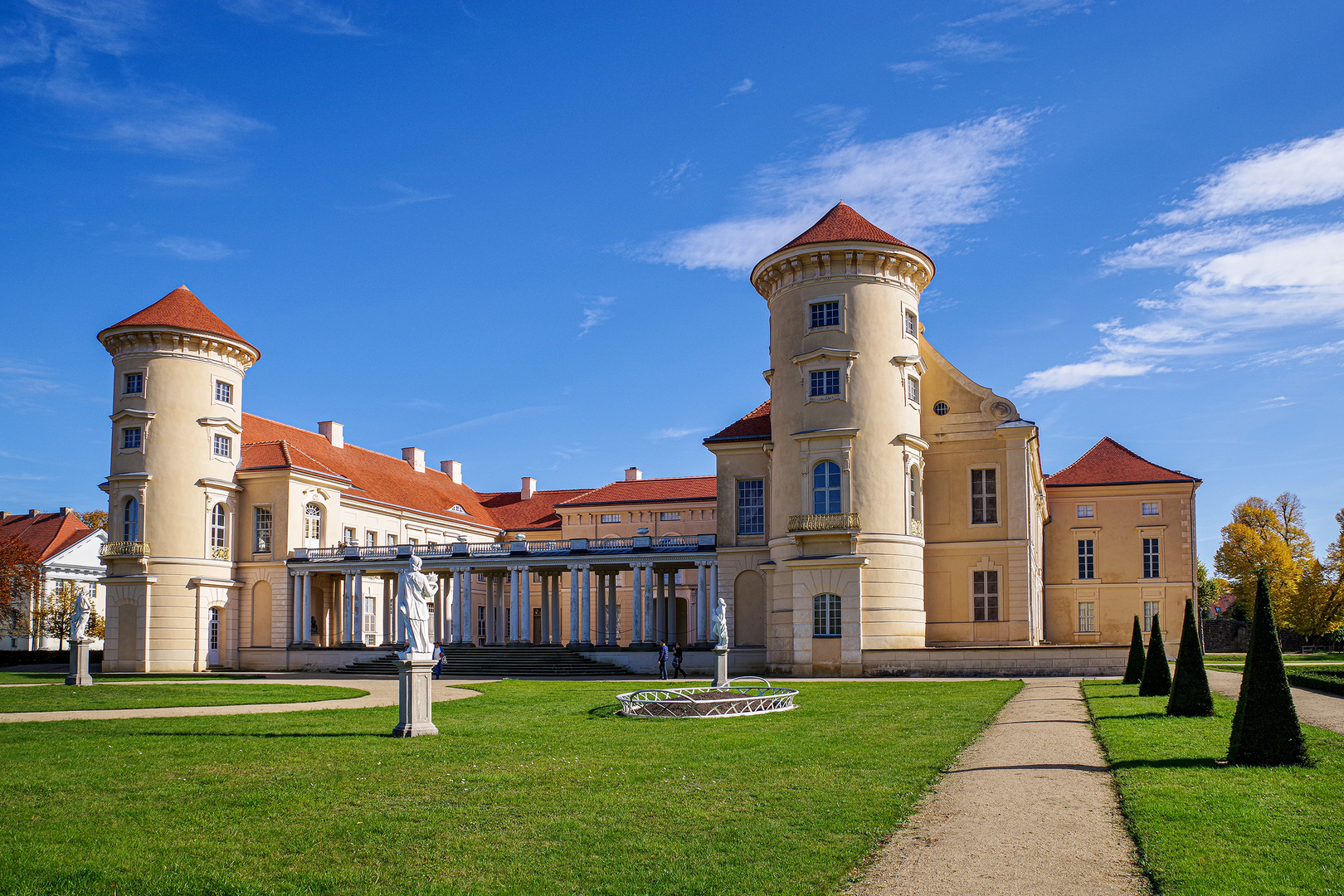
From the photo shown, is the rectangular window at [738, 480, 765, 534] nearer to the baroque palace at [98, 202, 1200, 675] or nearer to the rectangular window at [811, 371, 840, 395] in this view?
the baroque palace at [98, 202, 1200, 675]

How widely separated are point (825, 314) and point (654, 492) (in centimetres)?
2606

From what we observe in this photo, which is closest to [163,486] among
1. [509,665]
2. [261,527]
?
[261,527]

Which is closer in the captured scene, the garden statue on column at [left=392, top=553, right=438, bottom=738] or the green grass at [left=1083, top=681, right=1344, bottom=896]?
the green grass at [left=1083, top=681, right=1344, bottom=896]

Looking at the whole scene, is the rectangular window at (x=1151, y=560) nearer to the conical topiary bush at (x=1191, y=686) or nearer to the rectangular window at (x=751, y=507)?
the rectangular window at (x=751, y=507)

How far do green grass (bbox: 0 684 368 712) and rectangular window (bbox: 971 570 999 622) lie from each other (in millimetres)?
24250

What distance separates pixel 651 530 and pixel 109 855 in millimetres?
54527

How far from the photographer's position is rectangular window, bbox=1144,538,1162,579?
52.7m

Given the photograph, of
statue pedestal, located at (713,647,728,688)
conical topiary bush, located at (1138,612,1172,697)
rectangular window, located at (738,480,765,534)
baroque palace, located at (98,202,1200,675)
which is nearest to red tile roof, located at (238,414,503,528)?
baroque palace, located at (98,202,1200,675)

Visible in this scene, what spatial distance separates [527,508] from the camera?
7481 cm

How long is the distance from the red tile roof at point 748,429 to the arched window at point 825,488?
4961 millimetres

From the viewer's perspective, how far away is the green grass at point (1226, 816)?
8.36m

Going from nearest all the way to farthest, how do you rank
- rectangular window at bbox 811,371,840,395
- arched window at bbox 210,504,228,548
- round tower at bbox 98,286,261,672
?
rectangular window at bbox 811,371,840,395
round tower at bbox 98,286,261,672
arched window at bbox 210,504,228,548

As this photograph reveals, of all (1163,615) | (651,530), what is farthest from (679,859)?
(651,530)

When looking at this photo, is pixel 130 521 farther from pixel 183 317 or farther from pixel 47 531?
pixel 47 531
